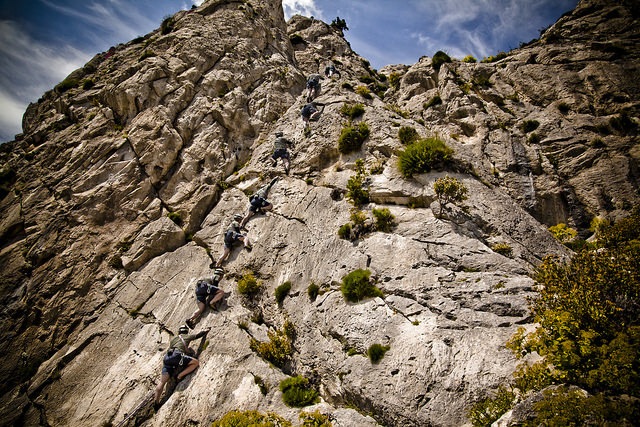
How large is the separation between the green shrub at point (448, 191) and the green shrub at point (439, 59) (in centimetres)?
1935

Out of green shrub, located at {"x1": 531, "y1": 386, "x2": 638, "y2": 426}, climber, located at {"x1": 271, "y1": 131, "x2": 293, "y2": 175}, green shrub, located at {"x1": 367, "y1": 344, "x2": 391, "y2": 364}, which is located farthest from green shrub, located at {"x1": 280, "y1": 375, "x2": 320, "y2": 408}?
climber, located at {"x1": 271, "y1": 131, "x2": 293, "y2": 175}

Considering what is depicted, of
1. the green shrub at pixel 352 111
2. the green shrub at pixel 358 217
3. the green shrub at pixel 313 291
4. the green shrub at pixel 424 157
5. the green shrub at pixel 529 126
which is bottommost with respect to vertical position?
the green shrub at pixel 313 291

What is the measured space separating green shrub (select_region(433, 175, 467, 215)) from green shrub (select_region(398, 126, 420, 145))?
4408mm

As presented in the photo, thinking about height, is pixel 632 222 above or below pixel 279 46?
below

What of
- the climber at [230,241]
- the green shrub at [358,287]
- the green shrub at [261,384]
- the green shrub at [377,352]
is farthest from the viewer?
the climber at [230,241]

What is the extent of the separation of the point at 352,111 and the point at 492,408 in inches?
660

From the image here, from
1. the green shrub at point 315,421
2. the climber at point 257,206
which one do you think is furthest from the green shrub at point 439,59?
the green shrub at point 315,421

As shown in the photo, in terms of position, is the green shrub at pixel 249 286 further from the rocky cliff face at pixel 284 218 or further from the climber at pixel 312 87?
the climber at pixel 312 87

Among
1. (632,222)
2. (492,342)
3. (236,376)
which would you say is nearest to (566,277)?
(492,342)

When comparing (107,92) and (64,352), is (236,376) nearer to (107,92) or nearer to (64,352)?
(64,352)

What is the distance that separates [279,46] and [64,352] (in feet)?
108

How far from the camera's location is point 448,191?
11469mm

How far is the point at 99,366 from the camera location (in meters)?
12.5

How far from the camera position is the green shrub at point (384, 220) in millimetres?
12125
